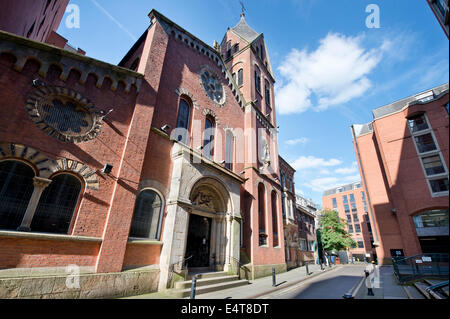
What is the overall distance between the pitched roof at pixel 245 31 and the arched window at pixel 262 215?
17.3 m

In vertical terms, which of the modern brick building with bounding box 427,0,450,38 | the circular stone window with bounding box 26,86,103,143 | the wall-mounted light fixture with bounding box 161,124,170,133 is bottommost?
the modern brick building with bounding box 427,0,450,38

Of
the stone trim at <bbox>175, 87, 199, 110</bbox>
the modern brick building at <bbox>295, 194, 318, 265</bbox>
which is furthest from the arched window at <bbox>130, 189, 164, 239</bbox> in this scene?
the modern brick building at <bbox>295, 194, 318, 265</bbox>

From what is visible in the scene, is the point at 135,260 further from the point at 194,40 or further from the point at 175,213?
the point at 194,40

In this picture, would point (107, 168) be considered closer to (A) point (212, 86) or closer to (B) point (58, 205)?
(B) point (58, 205)

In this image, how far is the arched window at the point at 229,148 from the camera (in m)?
15.9

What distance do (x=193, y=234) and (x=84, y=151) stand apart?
715cm

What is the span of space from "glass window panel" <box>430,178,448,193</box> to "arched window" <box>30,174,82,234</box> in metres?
9.20

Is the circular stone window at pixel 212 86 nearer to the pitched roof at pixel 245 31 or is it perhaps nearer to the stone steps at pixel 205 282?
the pitched roof at pixel 245 31

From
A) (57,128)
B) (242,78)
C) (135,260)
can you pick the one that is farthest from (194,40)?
(135,260)

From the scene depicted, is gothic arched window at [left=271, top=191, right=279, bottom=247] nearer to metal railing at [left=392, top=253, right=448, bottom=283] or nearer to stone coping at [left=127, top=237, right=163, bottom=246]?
stone coping at [left=127, top=237, right=163, bottom=246]

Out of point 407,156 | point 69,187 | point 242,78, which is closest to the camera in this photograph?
point 407,156

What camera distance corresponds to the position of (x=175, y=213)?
945 cm

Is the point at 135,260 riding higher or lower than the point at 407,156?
lower

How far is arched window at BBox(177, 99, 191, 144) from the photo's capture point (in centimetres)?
1238
